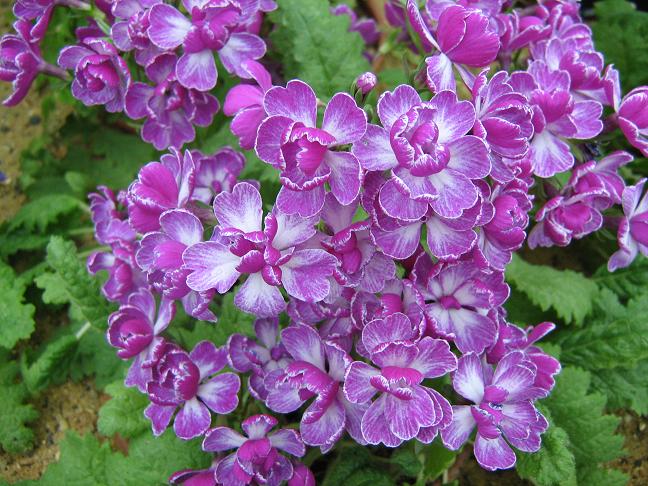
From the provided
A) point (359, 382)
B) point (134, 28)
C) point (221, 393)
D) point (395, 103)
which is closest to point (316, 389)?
point (359, 382)

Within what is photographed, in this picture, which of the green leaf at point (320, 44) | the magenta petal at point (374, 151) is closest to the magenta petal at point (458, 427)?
the magenta petal at point (374, 151)

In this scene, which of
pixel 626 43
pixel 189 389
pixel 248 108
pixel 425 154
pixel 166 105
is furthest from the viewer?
pixel 626 43

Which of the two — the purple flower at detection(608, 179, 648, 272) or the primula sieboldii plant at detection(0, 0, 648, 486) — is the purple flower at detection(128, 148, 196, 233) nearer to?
the primula sieboldii plant at detection(0, 0, 648, 486)

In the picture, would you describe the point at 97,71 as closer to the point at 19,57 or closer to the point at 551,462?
the point at 19,57

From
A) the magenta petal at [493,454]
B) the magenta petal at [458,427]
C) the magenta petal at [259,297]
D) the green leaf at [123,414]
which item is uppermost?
the magenta petal at [259,297]

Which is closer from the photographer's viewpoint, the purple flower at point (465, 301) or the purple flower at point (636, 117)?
the purple flower at point (465, 301)

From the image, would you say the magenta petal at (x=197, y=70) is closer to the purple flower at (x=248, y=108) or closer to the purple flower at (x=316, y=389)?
the purple flower at (x=248, y=108)

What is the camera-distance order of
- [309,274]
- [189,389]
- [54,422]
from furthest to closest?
[54,422] < [189,389] < [309,274]
